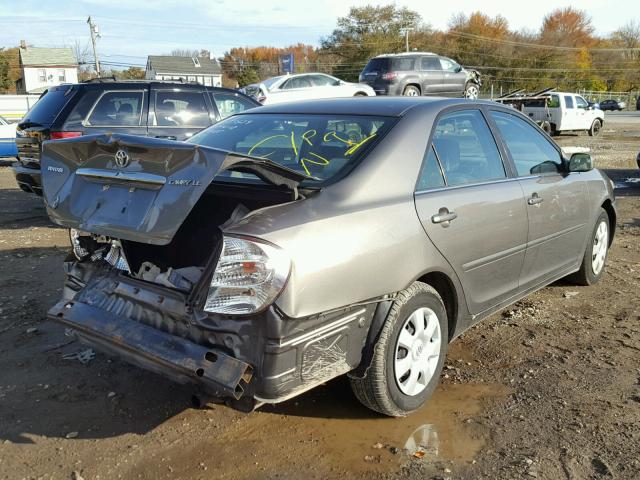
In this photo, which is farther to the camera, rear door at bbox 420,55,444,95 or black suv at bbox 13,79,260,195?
rear door at bbox 420,55,444,95

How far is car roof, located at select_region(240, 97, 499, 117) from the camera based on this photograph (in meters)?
3.58

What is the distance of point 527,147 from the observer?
4.43 m

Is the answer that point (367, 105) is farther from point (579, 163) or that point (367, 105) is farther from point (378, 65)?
point (378, 65)

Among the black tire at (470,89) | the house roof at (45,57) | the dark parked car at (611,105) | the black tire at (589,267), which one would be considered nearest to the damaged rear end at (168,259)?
the black tire at (589,267)

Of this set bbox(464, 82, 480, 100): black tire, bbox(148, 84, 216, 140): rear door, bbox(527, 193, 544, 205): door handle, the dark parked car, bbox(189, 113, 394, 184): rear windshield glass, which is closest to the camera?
bbox(189, 113, 394, 184): rear windshield glass

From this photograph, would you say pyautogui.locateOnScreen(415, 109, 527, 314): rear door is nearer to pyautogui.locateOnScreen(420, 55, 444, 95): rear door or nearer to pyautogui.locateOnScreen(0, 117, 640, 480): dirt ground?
pyautogui.locateOnScreen(0, 117, 640, 480): dirt ground

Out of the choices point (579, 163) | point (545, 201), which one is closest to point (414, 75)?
point (579, 163)

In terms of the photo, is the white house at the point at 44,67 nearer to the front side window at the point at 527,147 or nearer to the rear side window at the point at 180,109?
the rear side window at the point at 180,109

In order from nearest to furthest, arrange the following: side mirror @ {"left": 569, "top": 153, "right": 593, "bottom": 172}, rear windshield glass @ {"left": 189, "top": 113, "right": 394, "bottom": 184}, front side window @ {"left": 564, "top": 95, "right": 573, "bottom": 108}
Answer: rear windshield glass @ {"left": 189, "top": 113, "right": 394, "bottom": 184}, side mirror @ {"left": 569, "top": 153, "right": 593, "bottom": 172}, front side window @ {"left": 564, "top": 95, "right": 573, "bottom": 108}

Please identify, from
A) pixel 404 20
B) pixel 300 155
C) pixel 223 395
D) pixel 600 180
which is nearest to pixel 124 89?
pixel 300 155

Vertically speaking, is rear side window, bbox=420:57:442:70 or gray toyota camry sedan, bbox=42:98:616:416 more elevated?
rear side window, bbox=420:57:442:70

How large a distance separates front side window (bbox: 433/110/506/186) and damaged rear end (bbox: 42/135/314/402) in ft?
3.66

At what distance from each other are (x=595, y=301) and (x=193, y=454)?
373 cm

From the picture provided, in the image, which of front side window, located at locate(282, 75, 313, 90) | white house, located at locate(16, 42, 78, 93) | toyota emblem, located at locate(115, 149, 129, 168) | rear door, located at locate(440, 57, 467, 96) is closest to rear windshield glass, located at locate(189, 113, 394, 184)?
toyota emblem, located at locate(115, 149, 129, 168)
